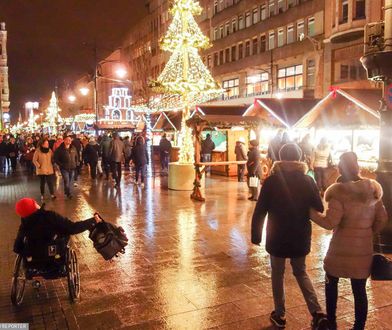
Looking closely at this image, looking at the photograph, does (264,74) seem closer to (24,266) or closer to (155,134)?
(155,134)

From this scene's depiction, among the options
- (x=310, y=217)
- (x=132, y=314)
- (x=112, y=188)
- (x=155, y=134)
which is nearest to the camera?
(x=310, y=217)

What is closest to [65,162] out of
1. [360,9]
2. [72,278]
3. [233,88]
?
[72,278]

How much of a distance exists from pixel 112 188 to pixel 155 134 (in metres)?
17.2

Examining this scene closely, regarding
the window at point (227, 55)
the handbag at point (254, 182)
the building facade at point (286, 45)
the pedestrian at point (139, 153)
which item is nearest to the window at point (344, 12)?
the building facade at point (286, 45)

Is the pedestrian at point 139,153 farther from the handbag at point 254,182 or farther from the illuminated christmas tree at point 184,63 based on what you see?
the handbag at point 254,182

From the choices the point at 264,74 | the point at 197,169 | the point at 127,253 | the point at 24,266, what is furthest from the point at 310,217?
the point at 264,74

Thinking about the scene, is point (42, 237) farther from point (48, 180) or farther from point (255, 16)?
point (255, 16)

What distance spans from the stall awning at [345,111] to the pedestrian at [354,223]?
9.10 meters

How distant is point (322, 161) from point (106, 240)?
962 cm

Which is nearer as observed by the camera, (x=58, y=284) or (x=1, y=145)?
(x=58, y=284)

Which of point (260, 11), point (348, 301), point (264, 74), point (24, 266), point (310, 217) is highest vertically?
point (260, 11)

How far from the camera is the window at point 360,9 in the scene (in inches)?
1129

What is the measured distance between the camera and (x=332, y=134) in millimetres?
16109

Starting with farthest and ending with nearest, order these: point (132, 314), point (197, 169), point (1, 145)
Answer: point (1, 145), point (197, 169), point (132, 314)
